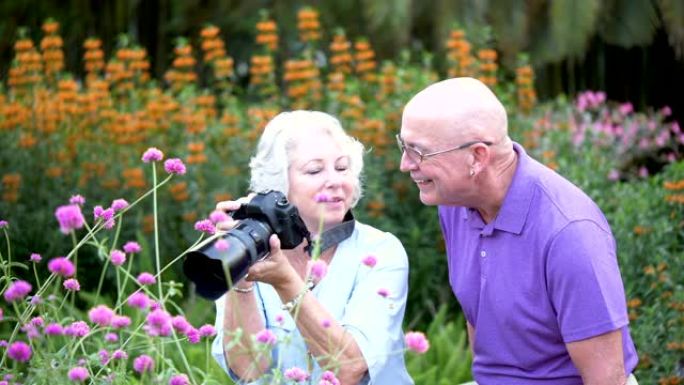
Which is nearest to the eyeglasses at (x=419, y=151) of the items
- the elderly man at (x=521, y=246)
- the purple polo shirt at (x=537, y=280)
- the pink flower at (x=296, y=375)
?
the elderly man at (x=521, y=246)

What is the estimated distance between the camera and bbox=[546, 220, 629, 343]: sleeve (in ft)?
8.28

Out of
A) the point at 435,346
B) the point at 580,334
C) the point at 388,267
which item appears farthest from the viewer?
the point at 435,346

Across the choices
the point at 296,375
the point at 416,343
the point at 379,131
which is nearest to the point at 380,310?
the point at 296,375

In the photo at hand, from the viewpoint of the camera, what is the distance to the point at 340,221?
296 centimetres

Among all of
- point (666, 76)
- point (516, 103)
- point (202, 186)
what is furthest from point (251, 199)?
point (666, 76)

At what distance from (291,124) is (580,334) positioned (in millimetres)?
907

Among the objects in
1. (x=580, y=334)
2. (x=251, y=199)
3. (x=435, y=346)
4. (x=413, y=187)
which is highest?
(x=251, y=199)

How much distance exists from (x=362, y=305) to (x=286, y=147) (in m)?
0.44

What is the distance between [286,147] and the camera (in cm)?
298

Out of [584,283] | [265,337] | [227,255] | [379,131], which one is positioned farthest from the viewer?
[379,131]

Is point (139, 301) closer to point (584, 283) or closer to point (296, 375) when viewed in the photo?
point (296, 375)

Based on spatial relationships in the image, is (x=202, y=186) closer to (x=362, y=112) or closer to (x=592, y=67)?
(x=362, y=112)

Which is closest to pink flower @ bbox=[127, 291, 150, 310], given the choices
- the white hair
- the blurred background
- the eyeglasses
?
the eyeglasses

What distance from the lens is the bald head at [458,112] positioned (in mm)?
2625
